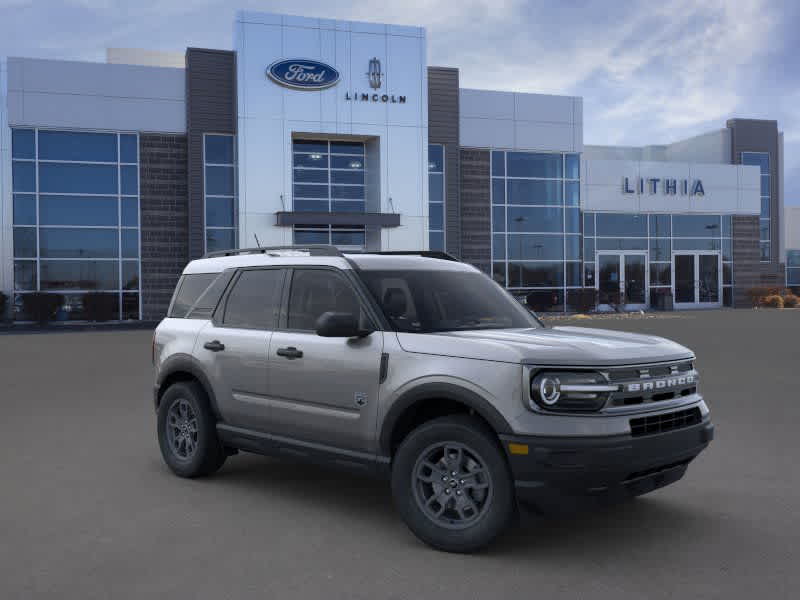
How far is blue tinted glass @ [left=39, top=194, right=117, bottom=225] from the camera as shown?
31516 millimetres

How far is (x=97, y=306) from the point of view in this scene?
31.2 m

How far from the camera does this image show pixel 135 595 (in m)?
4.36

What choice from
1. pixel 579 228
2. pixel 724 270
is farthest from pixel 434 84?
pixel 724 270

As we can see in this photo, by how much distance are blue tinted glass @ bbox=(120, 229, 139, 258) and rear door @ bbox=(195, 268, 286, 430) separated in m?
26.8

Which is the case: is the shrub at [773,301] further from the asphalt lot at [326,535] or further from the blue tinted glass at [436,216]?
the asphalt lot at [326,535]

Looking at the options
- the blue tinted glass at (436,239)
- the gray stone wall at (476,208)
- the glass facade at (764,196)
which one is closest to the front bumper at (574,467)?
the blue tinted glass at (436,239)

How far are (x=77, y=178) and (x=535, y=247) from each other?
19518 millimetres

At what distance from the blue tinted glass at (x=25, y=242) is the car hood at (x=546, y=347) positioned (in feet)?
95.7

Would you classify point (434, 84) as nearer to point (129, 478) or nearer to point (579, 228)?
point (579, 228)

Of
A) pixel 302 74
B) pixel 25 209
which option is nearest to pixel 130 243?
pixel 25 209

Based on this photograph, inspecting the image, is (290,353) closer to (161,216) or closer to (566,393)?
(566,393)

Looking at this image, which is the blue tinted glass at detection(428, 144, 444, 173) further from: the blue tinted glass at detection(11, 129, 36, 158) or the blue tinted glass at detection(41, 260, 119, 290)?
the blue tinted glass at detection(11, 129, 36, 158)

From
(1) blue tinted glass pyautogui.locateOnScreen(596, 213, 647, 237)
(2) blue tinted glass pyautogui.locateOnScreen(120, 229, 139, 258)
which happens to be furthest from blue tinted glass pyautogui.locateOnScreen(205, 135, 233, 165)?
(1) blue tinted glass pyautogui.locateOnScreen(596, 213, 647, 237)

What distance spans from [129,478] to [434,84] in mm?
31026
